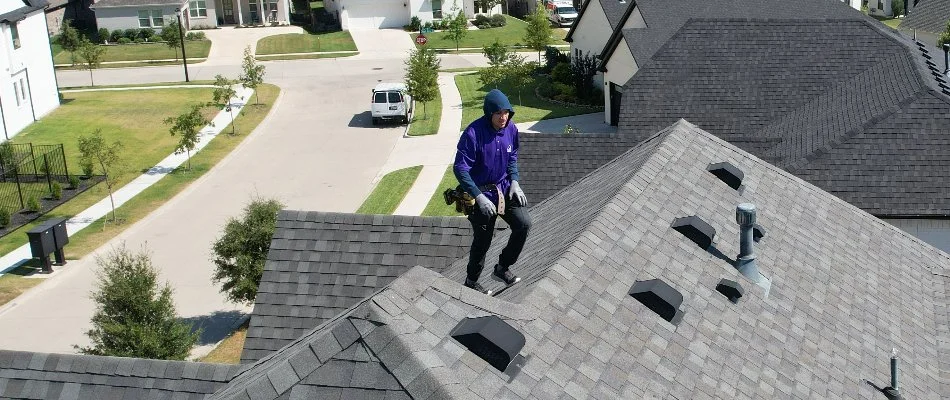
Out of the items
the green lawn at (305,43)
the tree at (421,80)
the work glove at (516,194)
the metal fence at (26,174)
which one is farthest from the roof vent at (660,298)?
the green lawn at (305,43)

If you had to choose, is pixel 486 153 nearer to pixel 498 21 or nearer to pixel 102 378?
pixel 102 378

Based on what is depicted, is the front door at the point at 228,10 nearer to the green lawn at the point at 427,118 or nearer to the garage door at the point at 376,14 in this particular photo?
the garage door at the point at 376,14

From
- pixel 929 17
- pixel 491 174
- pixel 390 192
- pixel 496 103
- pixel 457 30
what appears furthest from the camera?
pixel 457 30

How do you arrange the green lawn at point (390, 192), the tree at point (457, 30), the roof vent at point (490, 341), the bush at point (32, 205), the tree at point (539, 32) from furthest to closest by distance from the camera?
the tree at point (457, 30) → the tree at point (539, 32) → the bush at point (32, 205) → the green lawn at point (390, 192) → the roof vent at point (490, 341)

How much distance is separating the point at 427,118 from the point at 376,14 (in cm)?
2954

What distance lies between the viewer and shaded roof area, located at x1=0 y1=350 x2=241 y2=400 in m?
11.2

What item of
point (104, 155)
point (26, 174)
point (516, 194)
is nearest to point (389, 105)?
point (104, 155)

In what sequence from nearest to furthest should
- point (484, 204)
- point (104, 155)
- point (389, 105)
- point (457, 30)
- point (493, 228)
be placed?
1. point (484, 204)
2. point (493, 228)
3. point (104, 155)
4. point (389, 105)
5. point (457, 30)

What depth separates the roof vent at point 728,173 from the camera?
52.9ft

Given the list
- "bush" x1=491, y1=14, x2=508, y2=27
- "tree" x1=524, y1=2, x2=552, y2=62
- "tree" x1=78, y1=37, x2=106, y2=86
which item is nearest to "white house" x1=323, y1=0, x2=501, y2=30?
"bush" x1=491, y1=14, x2=508, y2=27

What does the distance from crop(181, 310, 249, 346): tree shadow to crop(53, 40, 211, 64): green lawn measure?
144ft

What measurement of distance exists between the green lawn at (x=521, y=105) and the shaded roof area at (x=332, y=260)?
98.3 ft

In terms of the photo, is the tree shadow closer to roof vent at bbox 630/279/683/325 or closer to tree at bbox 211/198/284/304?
tree at bbox 211/198/284/304

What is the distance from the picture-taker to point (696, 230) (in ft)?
44.2
